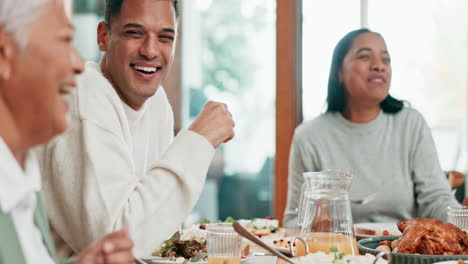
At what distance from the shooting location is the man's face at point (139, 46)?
5.14 feet

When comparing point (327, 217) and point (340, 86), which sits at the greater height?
point (340, 86)

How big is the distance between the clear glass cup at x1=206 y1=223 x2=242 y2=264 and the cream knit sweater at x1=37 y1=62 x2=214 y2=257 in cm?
9

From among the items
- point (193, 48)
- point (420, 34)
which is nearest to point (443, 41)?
point (420, 34)

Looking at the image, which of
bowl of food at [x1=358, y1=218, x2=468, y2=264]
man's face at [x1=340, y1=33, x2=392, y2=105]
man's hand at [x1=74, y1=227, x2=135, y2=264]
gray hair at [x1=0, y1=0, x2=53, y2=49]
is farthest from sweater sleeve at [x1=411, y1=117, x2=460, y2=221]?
gray hair at [x1=0, y1=0, x2=53, y2=49]

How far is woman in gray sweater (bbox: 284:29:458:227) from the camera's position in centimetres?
267

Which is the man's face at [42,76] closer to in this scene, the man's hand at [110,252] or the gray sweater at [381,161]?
the man's hand at [110,252]

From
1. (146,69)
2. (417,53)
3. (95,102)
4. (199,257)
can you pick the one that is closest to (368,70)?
(417,53)

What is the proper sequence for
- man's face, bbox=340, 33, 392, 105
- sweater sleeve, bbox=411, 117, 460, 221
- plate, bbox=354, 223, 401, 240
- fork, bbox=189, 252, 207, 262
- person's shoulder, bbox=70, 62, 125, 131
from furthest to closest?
man's face, bbox=340, 33, 392, 105
sweater sleeve, bbox=411, 117, 460, 221
plate, bbox=354, 223, 401, 240
fork, bbox=189, 252, 207, 262
person's shoulder, bbox=70, 62, 125, 131

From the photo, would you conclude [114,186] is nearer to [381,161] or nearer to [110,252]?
[110,252]

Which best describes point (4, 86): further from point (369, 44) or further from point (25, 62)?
point (369, 44)

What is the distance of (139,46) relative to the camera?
1596 millimetres

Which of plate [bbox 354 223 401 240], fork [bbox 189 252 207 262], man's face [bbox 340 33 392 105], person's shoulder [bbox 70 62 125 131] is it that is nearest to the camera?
person's shoulder [bbox 70 62 125 131]

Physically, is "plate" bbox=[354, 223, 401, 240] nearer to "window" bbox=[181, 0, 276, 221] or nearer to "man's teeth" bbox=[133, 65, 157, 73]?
"man's teeth" bbox=[133, 65, 157, 73]

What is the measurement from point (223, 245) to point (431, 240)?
18.2 inches
